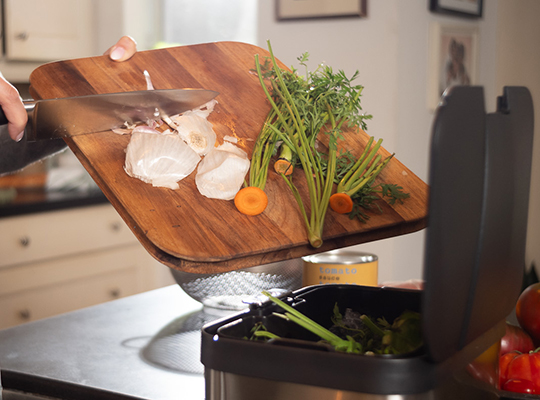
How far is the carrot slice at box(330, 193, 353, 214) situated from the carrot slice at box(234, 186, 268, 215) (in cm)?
11

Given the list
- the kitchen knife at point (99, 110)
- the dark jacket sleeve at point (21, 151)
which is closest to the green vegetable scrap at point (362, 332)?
the kitchen knife at point (99, 110)

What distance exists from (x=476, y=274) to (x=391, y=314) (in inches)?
8.8

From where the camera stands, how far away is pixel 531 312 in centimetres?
95

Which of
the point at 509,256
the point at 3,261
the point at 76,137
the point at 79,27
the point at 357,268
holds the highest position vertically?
the point at 79,27

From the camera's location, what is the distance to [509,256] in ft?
2.03

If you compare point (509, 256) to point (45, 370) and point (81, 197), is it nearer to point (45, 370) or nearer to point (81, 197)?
point (45, 370)

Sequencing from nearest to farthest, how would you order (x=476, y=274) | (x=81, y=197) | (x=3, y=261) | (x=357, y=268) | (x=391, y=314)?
(x=476, y=274), (x=391, y=314), (x=357, y=268), (x=3, y=261), (x=81, y=197)

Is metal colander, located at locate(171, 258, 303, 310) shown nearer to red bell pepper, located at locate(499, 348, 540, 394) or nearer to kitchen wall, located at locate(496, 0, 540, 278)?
red bell pepper, located at locate(499, 348, 540, 394)

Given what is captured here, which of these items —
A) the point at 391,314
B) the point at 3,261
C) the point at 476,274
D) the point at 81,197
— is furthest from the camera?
the point at 81,197

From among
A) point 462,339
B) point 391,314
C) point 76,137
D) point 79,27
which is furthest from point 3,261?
point 462,339

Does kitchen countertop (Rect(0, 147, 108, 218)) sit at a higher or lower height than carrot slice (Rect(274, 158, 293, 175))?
lower

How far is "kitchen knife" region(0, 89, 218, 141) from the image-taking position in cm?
98

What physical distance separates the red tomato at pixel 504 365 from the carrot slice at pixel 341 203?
31cm

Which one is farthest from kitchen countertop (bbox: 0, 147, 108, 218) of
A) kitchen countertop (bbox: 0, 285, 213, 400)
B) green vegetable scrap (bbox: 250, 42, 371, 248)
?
green vegetable scrap (bbox: 250, 42, 371, 248)
